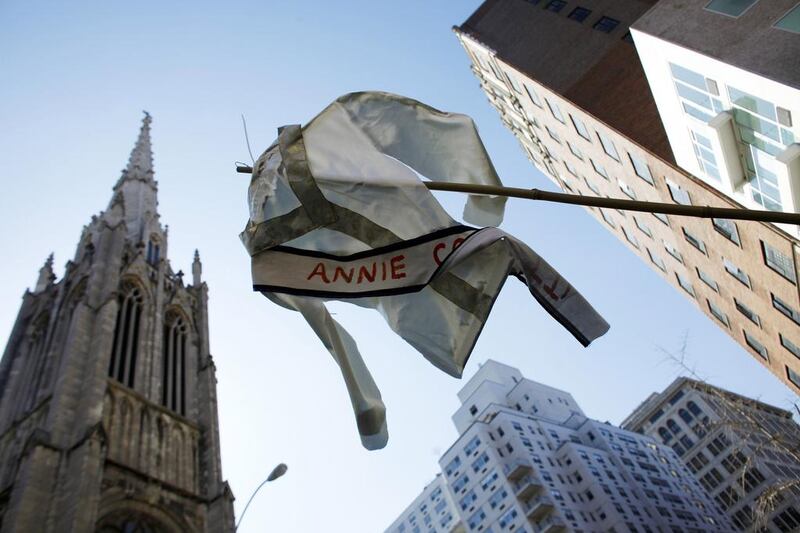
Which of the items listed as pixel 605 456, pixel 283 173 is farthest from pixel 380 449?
pixel 605 456

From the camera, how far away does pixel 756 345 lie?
2419cm

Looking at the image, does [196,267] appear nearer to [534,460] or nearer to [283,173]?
[534,460]

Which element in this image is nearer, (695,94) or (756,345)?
(695,94)

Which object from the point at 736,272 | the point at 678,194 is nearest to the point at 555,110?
the point at 678,194

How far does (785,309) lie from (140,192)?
52.2 meters

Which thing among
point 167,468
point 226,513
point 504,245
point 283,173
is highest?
point 167,468

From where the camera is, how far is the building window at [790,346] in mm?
19822

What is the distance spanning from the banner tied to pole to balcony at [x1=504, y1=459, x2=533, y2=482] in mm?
58777

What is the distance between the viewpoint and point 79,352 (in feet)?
94.2

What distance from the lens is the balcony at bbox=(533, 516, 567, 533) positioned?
55.5 meters

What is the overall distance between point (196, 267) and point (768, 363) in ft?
129

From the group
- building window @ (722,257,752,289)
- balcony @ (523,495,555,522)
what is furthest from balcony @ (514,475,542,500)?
building window @ (722,257,752,289)

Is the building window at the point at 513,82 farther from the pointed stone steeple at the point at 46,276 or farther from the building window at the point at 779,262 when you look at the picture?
the pointed stone steeple at the point at 46,276

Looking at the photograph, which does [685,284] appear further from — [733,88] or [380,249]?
[380,249]
